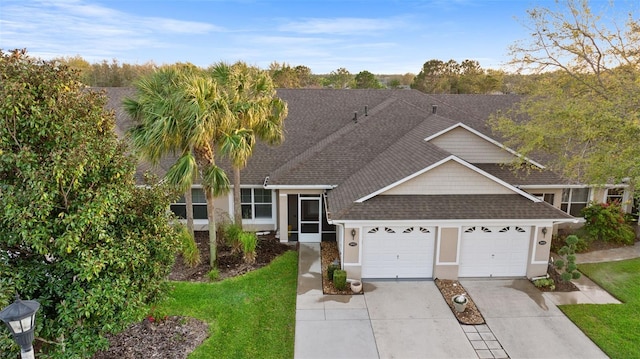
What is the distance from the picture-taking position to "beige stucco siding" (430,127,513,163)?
16609 millimetres

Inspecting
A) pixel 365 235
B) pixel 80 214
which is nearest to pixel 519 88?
pixel 365 235

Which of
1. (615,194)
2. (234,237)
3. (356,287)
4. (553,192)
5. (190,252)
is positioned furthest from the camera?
(615,194)

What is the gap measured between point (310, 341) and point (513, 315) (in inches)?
229

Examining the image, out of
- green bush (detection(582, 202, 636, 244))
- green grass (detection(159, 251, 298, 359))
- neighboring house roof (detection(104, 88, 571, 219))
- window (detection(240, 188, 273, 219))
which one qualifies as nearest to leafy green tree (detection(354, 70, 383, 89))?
neighboring house roof (detection(104, 88, 571, 219))

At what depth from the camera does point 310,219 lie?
16641mm

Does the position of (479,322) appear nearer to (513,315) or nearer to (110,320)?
(513,315)

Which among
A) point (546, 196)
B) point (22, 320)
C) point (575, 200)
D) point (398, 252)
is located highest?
point (22, 320)

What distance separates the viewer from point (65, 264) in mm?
6652

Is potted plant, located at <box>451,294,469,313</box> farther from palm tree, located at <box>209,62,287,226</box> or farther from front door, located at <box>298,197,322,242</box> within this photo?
Answer: palm tree, located at <box>209,62,287,226</box>

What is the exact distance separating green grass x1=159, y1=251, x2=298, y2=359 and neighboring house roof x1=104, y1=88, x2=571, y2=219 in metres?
3.11

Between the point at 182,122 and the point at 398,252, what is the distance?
8.00 metres

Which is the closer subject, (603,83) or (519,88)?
(603,83)

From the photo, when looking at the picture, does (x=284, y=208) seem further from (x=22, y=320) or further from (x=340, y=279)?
(x=22, y=320)

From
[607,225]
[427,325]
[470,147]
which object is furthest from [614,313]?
[470,147]
